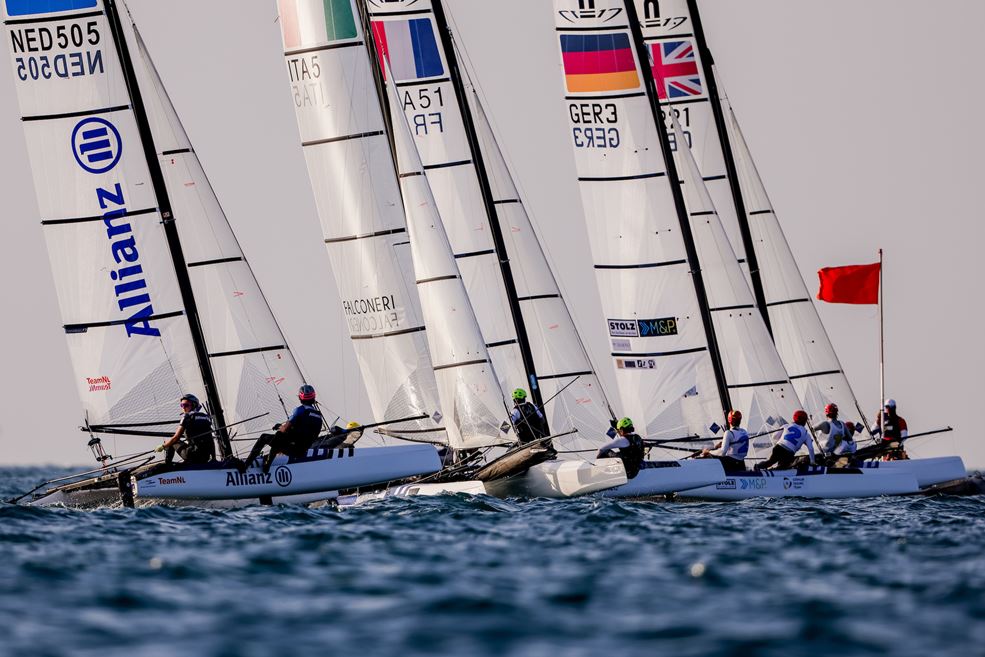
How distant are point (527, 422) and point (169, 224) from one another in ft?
18.9

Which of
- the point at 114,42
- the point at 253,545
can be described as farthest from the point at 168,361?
the point at 253,545

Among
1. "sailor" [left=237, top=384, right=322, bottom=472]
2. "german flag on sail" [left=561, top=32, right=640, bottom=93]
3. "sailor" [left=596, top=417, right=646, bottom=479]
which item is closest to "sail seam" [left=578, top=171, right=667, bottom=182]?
"german flag on sail" [left=561, top=32, right=640, bottom=93]

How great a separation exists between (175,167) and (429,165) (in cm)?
441

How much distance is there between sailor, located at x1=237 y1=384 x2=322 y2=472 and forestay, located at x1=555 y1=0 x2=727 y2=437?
6.98 m

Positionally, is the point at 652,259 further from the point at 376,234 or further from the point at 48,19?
the point at 48,19

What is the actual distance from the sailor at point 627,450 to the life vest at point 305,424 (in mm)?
3699

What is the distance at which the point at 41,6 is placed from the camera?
72.1 feet

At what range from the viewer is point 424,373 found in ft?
77.9

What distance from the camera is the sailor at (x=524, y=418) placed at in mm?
22672

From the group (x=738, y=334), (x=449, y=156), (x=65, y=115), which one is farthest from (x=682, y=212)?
(x=65, y=115)

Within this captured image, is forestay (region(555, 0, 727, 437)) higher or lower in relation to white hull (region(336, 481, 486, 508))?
higher

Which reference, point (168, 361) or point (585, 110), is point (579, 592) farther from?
point (585, 110)

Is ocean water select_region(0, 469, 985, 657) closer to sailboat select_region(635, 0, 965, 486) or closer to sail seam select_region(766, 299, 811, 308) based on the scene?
sailboat select_region(635, 0, 965, 486)

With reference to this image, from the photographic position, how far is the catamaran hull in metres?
19.4
